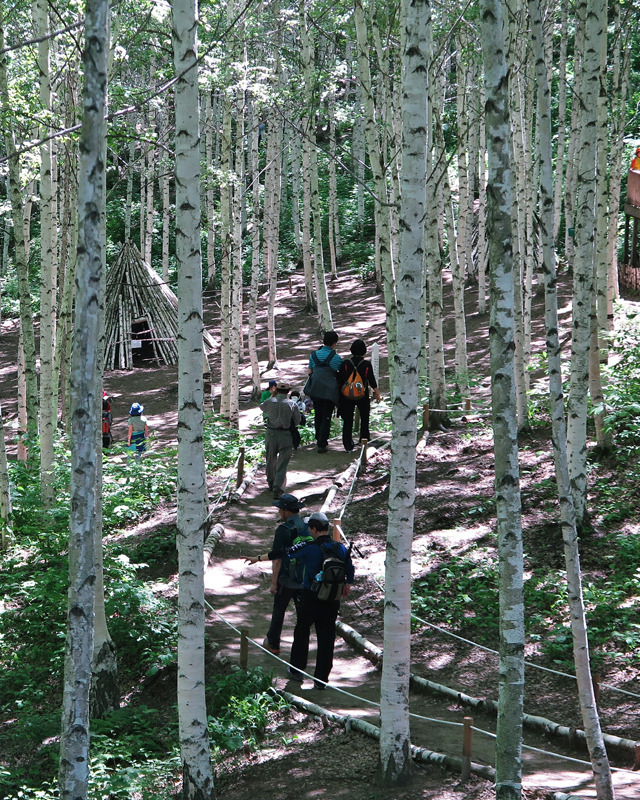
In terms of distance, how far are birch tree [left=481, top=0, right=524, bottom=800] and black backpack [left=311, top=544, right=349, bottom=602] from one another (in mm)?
2448

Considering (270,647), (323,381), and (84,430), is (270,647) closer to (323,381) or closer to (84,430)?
(84,430)

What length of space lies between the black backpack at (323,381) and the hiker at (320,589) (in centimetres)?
422

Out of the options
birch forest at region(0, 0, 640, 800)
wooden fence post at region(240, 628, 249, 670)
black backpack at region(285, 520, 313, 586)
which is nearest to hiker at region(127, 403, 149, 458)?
birch forest at region(0, 0, 640, 800)

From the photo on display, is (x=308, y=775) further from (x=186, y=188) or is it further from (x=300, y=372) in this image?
(x=300, y=372)

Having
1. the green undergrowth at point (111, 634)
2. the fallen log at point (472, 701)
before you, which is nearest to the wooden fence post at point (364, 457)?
the green undergrowth at point (111, 634)

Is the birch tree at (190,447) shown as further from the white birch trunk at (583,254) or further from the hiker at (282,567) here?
the white birch trunk at (583,254)

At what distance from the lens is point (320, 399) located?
36.0 feet

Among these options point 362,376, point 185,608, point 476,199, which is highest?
point 476,199

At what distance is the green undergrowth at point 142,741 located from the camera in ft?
17.4

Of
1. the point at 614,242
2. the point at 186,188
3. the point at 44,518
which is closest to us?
the point at 186,188

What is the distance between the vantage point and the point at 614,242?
564 inches

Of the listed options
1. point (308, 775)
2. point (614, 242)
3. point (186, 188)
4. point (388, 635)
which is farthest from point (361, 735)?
point (614, 242)

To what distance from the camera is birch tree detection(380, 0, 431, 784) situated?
16.0 feet

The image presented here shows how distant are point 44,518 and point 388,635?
21.8ft
